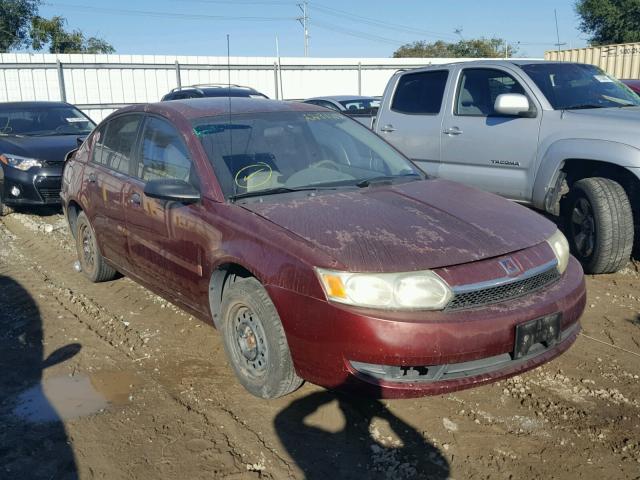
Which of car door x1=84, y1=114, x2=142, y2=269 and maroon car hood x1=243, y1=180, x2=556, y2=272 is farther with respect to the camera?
car door x1=84, y1=114, x2=142, y2=269

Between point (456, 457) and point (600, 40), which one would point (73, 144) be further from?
point (600, 40)

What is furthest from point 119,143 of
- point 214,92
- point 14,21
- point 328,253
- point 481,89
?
point 14,21

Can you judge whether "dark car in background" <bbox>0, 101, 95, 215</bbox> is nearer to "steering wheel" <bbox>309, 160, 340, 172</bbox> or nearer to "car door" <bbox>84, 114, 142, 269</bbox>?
"car door" <bbox>84, 114, 142, 269</bbox>

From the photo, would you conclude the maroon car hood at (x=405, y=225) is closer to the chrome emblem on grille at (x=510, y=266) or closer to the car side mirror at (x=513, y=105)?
the chrome emblem on grille at (x=510, y=266)

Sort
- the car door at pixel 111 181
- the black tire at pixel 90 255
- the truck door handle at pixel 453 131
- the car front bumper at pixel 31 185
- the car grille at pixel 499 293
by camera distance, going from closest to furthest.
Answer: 1. the car grille at pixel 499 293
2. the car door at pixel 111 181
3. the black tire at pixel 90 255
4. the truck door handle at pixel 453 131
5. the car front bumper at pixel 31 185

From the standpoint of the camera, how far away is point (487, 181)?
627 centimetres

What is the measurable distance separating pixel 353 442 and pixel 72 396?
175 centimetres

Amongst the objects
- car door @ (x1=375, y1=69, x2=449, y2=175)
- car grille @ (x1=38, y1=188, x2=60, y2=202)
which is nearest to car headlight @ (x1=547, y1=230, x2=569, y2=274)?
car door @ (x1=375, y1=69, x2=449, y2=175)

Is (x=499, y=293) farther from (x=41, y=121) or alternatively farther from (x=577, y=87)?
(x=41, y=121)

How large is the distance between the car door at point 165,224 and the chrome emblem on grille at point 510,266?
174 centimetres

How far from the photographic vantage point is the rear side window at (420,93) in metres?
6.91

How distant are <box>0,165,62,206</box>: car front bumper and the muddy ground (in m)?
4.09

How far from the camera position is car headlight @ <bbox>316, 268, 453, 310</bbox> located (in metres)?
2.94

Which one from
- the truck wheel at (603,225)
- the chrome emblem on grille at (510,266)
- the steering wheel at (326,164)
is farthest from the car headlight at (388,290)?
the truck wheel at (603,225)
